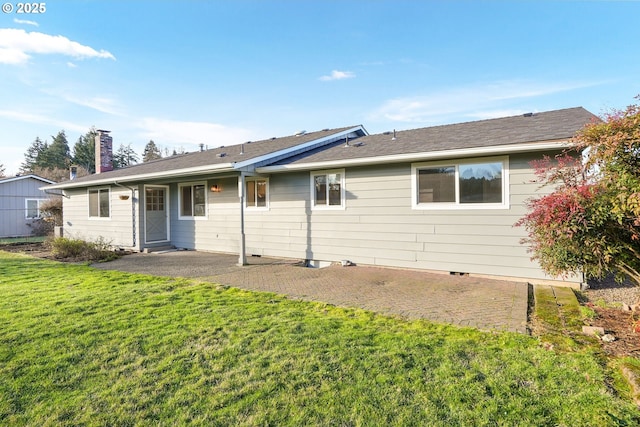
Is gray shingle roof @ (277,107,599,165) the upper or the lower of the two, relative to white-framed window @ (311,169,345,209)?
upper

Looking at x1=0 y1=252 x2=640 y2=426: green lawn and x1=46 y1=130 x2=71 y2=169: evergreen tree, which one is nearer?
x1=0 y1=252 x2=640 y2=426: green lawn

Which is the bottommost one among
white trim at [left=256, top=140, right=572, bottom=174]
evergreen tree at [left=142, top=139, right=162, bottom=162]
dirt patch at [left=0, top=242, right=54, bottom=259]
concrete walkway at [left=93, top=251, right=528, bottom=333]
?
dirt patch at [left=0, top=242, right=54, bottom=259]

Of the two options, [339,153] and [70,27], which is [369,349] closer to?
[339,153]

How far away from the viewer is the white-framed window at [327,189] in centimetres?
889

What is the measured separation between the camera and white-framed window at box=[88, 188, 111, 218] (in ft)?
44.7

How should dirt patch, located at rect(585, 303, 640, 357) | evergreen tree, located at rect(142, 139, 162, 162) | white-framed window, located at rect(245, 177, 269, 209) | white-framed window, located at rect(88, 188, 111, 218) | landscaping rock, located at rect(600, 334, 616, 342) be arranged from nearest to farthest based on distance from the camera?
1. dirt patch, located at rect(585, 303, 640, 357)
2. landscaping rock, located at rect(600, 334, 616, 342)
3. white-framed window, located at rect(245, 177, 269, 209)
4. white-framed window, located at rect(88, 188, 111, 218)
5. evergreen tree, located at rect(142, 139, 162, 162)

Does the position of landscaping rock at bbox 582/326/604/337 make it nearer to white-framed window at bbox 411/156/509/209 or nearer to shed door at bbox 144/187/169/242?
white-framed window at bbox 411/156/509/209

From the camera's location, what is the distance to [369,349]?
11.2ft

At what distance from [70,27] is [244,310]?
447 inches

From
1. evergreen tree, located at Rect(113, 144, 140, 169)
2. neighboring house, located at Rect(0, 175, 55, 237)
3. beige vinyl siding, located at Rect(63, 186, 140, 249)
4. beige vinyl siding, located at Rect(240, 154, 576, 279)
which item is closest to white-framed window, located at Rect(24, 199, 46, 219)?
neighboring house, located at Rect(0, 175, 55, 237)

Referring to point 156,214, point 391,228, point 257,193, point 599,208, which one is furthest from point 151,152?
point 599,208

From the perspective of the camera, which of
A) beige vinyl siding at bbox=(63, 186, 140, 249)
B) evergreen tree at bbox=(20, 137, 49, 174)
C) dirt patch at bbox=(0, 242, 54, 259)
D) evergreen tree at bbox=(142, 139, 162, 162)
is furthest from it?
evergreen tree at bbox=(142, 139, 162, 162)

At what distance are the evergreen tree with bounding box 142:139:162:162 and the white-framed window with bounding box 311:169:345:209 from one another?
5557 cm

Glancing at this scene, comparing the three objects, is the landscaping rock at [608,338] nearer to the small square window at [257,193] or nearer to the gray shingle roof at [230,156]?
the gray shingle roof at [230,156]
